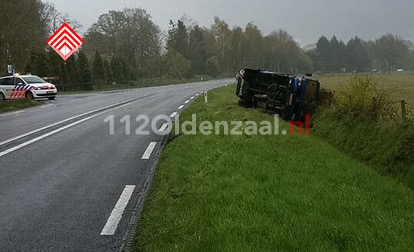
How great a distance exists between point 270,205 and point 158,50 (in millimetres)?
77347

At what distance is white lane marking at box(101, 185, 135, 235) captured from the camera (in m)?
5.01

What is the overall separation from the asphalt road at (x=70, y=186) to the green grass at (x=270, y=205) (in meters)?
0.45

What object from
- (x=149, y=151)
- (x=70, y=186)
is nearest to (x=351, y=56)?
(x=149, y=151)

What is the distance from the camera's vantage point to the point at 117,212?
5.60 m

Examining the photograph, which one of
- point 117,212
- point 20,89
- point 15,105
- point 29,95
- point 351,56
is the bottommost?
point 117,212

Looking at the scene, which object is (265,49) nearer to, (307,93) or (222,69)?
(222,69)

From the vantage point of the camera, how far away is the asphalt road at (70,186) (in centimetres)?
480

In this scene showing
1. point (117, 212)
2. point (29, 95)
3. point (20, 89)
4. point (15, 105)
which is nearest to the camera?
point (117, 212)

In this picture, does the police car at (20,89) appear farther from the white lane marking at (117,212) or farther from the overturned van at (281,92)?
the white lane marking at (117,212)

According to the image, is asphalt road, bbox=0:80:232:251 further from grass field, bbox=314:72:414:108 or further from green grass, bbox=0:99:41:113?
green grass, bbox=0:99:41:113

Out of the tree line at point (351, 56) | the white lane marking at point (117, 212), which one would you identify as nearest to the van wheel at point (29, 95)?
the white lane marking at point (117, 212)

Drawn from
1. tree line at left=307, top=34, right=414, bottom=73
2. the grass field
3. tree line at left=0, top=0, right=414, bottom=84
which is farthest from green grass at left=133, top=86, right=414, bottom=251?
tree line at left=307, top=34, right=414, bottom=73

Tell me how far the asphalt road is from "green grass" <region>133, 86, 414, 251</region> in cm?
45

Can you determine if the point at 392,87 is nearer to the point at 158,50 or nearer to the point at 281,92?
the point at 281,92
